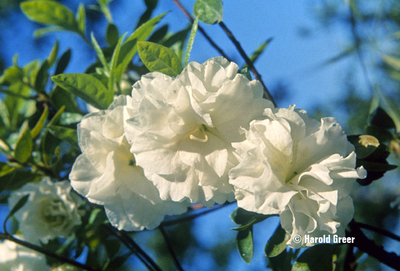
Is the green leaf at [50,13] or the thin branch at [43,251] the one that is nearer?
the thin branch at [43,251]

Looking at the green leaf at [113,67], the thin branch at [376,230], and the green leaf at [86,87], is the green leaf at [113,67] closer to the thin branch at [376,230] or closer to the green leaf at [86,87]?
the green leaf at [86,87]

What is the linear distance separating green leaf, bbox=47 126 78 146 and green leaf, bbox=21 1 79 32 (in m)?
0.53

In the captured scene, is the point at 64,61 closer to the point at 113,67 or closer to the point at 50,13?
the point at 50,13

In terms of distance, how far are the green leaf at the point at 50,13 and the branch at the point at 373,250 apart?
996mm

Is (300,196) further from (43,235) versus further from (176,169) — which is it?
(43,235)

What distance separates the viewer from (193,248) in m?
1.71

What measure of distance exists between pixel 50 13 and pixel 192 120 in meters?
0.75

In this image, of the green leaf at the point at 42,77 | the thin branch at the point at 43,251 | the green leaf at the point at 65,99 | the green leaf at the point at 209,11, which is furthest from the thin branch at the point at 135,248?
the green leaf at the point at 209,11

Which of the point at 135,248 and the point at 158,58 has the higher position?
the point at 158,58

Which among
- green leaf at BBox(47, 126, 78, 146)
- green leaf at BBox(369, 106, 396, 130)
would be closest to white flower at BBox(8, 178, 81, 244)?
green leaf at BBox(47, 126, 78, 146)

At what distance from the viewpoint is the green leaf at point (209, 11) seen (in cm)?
66

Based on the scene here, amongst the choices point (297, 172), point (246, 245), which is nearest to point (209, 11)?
point (297, 172)

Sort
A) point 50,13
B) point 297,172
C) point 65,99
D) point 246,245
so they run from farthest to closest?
point 50,13, point 65,99, point 246,245, point 297,172

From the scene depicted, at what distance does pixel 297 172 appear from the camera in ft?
1.75
